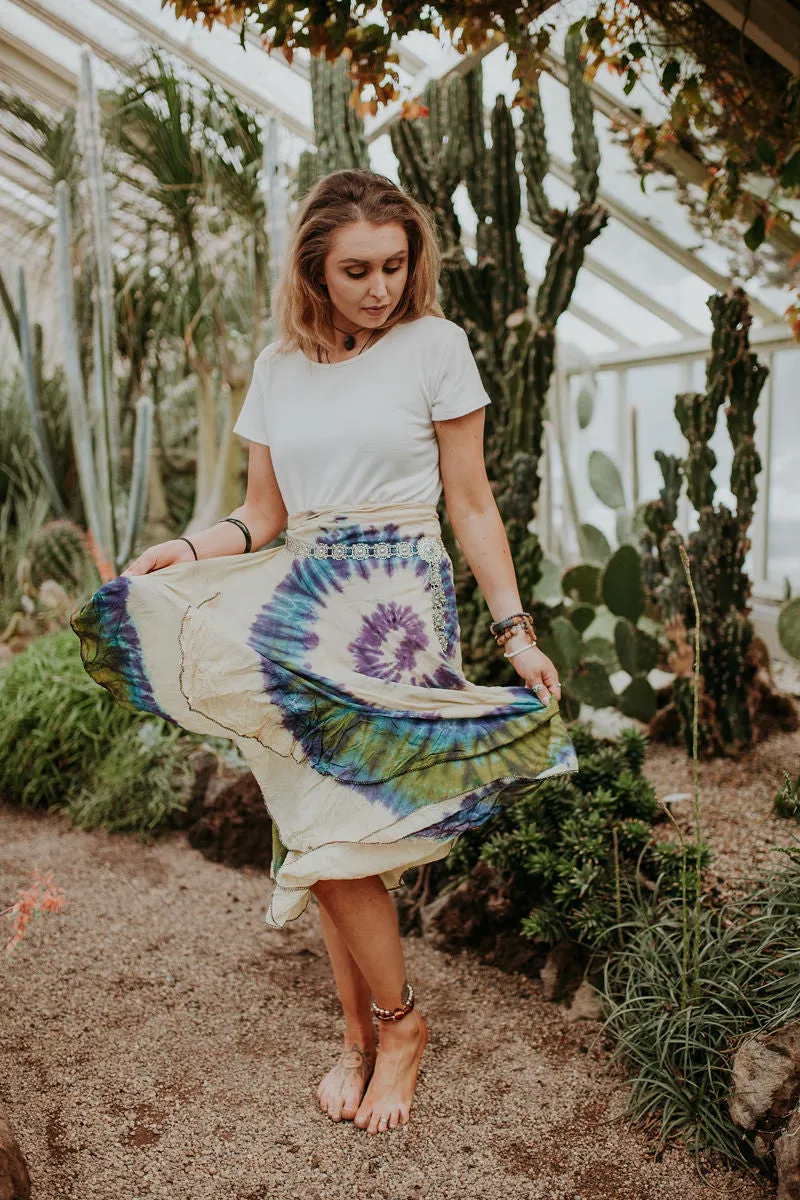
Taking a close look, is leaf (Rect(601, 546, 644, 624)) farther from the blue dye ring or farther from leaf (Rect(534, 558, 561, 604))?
the blue dye ring

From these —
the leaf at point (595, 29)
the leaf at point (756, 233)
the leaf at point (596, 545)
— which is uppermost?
the leaf at point (595, 29)

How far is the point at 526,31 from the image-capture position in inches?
109

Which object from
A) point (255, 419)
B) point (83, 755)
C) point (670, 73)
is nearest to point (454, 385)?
point (255, 419)

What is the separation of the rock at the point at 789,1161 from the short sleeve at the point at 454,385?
1.40m

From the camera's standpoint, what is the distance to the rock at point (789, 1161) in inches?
61.0

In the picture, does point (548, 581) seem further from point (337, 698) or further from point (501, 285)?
point (337, 698)

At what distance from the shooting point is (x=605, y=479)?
16.4ft

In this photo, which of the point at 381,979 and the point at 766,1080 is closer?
the point at 766,1080

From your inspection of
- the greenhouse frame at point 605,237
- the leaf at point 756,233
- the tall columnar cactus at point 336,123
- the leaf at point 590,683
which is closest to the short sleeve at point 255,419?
the leaf at point 756,233

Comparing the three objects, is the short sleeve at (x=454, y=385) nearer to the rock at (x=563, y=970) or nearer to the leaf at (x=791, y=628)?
the rock at (x=563, y=970)

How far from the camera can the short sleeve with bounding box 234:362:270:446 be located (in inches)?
78.7

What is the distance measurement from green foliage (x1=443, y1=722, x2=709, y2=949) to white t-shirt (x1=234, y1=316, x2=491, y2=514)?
0.87 metres

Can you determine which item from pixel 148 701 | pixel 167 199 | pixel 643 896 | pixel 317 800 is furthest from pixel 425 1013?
pixel 167 199

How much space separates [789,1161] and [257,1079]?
1117 mm
